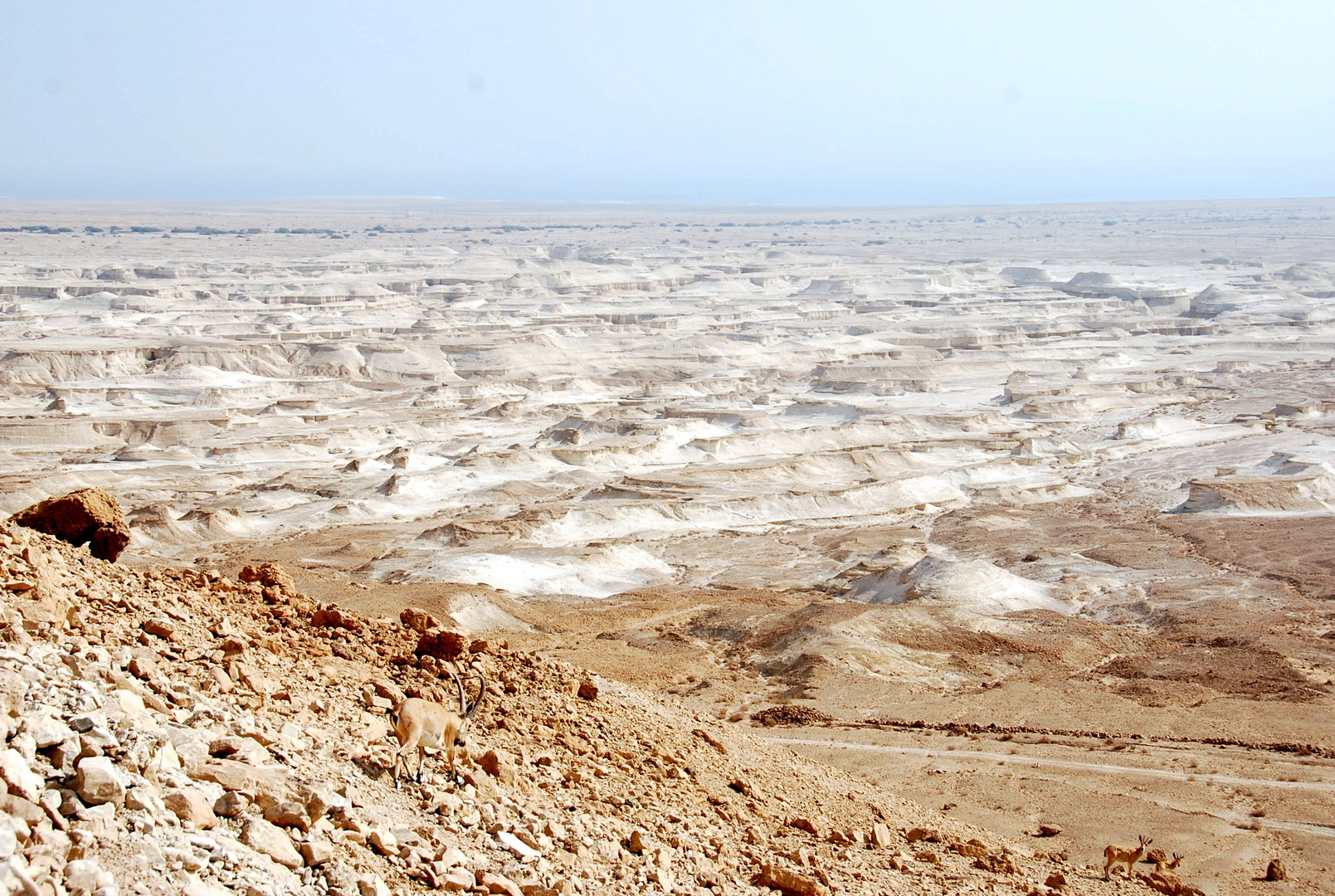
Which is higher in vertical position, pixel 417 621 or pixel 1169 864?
pixel 417 621

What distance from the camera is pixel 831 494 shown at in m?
35.4

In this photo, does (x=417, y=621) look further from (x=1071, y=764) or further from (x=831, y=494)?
(x=831, y=494)

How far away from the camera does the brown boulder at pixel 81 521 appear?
958 cm

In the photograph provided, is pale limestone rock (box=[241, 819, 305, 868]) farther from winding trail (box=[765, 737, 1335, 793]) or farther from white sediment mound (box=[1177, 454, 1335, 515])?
white sediment mound (box=[1177, 454, 1335, 515])

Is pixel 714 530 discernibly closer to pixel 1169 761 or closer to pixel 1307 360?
pixel 1169 761

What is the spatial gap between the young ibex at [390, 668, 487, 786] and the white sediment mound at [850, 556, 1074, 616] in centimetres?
1670

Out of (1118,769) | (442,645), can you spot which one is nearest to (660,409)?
(1118,769)

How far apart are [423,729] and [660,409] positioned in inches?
1613

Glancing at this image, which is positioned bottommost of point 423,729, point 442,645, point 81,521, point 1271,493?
point 1271,493

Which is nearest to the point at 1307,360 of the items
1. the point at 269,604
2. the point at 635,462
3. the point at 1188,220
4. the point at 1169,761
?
the point at 635,462

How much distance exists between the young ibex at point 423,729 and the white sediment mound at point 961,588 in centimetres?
1670

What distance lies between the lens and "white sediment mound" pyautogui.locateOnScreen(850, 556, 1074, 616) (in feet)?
77.1

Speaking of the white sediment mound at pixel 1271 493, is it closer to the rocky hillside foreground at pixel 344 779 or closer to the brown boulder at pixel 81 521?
the rocky hillside foreground at pixel 344 779

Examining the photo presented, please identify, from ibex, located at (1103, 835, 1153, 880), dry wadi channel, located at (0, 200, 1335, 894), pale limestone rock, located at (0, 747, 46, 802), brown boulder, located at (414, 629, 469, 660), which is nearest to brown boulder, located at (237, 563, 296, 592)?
brown boulder, located at (414, 629, 469, 660)
